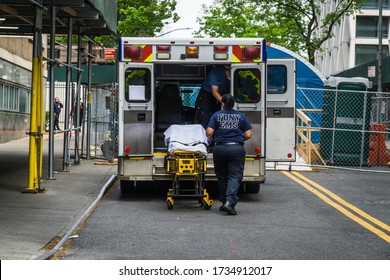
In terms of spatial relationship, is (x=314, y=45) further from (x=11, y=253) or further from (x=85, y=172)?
(x=11, y=253)

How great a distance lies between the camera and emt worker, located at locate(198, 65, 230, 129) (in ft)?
45.9

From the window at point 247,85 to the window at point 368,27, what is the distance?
47172 millimetres

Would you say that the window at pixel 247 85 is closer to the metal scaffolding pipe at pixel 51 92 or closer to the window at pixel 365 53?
the metal scaffolding pipe at pixel 51 92

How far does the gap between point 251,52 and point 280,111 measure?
2.69 metres

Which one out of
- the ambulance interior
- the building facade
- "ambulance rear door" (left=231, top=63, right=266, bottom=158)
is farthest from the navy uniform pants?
the building facade

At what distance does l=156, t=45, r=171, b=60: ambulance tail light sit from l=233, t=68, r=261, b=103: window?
4.05 ft

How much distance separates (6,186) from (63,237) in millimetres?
5776

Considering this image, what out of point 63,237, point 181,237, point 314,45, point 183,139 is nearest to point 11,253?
point 63,237

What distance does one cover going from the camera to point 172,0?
4525 cm

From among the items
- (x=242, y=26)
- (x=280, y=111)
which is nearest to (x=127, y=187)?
(x=280, y=111)

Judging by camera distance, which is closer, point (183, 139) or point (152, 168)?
point (183, 139)

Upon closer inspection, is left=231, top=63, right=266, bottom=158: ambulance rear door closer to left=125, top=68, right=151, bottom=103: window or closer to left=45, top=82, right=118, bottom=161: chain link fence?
left=125, top=68, right=151, bottom=103: window

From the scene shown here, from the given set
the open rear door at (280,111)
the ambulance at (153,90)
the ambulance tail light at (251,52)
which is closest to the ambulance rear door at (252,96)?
the ambulance at (153,90)

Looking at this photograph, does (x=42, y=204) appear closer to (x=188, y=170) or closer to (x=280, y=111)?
(x=188, y=170)
